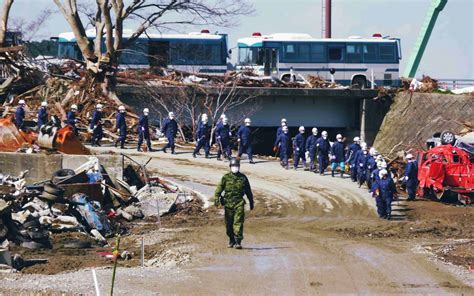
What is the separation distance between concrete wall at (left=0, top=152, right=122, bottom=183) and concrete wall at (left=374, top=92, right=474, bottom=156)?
832 inches

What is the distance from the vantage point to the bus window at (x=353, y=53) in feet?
170

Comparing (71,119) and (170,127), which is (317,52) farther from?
(71,119)

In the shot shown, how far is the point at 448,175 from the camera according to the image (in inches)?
1097

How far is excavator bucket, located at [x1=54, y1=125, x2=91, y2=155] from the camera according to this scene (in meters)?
27.6

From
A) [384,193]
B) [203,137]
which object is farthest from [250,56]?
[384,193]

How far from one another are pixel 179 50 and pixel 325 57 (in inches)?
308

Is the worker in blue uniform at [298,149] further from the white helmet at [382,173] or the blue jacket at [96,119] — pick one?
the white helmet at [382,173]

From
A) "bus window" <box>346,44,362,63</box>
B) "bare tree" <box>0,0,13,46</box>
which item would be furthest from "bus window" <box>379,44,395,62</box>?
"bare tree" <box>0,0,13,46</box>

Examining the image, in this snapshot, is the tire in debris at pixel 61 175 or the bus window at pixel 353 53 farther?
the bus window at pixel 353 53

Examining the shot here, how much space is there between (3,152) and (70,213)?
542cm

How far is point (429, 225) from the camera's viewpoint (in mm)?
23062

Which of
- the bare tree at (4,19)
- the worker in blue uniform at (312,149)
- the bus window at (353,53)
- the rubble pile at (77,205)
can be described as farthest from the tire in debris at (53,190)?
the bus window at (353,53)

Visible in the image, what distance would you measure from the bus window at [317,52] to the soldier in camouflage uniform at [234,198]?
33906 mm

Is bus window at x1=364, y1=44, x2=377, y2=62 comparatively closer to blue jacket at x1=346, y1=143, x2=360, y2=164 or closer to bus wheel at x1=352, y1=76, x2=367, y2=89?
bus wheel at x1=352, y1=76, x2=367, y2=89
